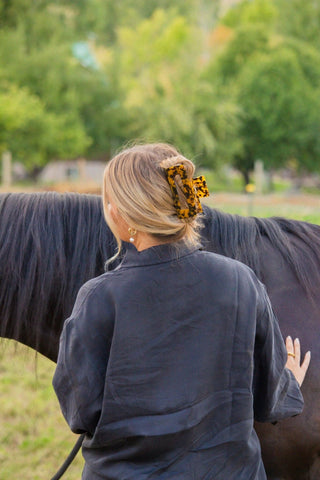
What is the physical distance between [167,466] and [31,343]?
3.12ft

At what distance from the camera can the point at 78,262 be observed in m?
1.85

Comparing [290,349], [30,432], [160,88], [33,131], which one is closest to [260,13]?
[160,88]

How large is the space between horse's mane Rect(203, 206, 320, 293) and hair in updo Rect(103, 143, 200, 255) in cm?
72

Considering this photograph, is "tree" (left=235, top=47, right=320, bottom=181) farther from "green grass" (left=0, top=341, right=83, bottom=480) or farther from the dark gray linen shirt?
the dark gray linen shirt

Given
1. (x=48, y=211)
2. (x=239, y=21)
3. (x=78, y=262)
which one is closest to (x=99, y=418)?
(x=78, y=262)

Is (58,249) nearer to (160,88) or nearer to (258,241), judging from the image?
(258,241)

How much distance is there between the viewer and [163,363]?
114cm

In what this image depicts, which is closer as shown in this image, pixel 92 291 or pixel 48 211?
pixel 92 291

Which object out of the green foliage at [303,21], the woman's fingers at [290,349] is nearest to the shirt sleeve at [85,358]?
the woman's fingers at [290,349]

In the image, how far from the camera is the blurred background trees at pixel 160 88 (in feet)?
81.6

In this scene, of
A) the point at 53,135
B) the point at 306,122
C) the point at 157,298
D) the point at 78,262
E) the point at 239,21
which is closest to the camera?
the point at 157,298

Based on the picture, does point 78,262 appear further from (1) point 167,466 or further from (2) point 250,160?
(2) point 250,160

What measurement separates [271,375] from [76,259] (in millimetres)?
875

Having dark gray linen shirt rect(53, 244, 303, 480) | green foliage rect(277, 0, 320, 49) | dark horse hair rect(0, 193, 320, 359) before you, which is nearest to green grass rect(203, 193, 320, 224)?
dark horse hair rect(0, 193, 320, 359)
